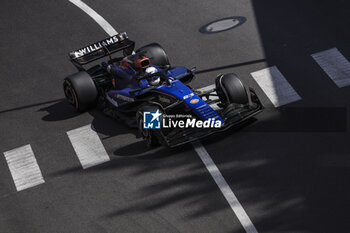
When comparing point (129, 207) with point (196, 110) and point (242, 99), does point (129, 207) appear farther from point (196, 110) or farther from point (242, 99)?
point (242, 99)

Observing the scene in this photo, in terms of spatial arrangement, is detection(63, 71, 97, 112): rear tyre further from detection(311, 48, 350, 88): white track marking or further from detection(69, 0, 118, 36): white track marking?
detection(311, 48, 350, 88): white track marking

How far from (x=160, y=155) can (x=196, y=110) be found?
1226 millimetres

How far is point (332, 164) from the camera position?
12.0 meters

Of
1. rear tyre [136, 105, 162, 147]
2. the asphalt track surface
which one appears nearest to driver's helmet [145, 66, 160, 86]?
rear tyre [136, 105, 162, 147]

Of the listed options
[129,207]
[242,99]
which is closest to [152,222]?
[129,207]

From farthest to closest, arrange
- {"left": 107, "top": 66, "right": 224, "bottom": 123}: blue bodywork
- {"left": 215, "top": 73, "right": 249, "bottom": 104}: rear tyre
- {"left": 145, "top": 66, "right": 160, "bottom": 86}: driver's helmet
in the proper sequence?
{"left": 145, "top": 66, "right": 160, "bottom": 86}: driver's helmet < {"left": 215, "top": 73, "right": 249, "bottom": 104}: rear tyre < {"left": 107, "top": 66, "right": 224, "bottom": 123}: blue bodywork

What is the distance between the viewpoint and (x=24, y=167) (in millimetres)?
13703

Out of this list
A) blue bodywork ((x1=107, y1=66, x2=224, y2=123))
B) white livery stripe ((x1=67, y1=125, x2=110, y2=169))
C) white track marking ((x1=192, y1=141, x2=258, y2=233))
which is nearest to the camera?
white track marking ((x1=192, y1=141, x2=258, y2=233))

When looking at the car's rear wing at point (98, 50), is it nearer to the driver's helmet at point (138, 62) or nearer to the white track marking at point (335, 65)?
the driver's helmet at point (138, 62)

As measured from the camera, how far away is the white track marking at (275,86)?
1445 centimetres

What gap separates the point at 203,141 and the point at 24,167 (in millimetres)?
4010

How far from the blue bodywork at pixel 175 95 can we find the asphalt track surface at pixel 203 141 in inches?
26.3

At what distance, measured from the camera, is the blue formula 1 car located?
12844mm

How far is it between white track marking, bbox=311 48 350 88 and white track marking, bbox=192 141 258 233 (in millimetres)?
3959
